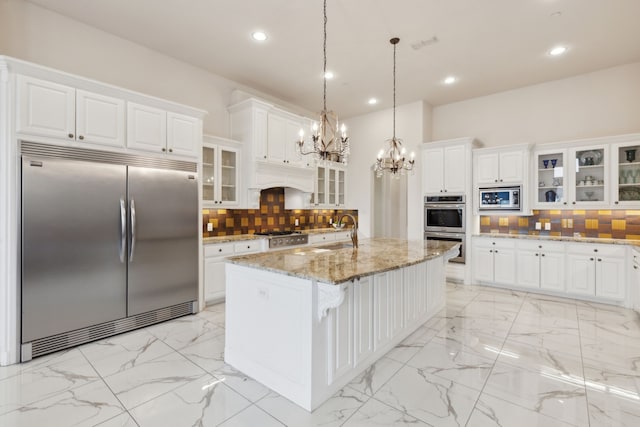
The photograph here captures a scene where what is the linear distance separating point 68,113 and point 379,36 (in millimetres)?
3386

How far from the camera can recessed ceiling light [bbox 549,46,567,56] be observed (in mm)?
3980

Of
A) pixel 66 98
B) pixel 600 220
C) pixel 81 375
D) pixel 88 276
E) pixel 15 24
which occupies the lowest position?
pixel 81 375

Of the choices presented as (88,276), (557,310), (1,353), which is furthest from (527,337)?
(1,353)

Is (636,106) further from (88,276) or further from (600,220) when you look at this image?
(88,276)

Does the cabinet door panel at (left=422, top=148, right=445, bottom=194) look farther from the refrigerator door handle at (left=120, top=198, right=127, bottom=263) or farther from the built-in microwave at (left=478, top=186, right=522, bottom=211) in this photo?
the refrigerator door handle at (left=120, top=198, right=127, bottom=263)

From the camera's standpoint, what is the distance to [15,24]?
304cm

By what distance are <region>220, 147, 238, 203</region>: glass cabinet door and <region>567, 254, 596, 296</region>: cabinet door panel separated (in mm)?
5028

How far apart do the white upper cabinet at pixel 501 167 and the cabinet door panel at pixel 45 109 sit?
556 cm

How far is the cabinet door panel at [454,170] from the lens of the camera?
5316 millimetres

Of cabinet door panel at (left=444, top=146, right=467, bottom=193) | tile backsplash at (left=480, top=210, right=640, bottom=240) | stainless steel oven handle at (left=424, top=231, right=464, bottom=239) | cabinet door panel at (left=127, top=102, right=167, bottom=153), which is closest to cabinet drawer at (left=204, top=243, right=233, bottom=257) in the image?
cabinet door panel at (left=127, top=102, right=167, bottom=153)

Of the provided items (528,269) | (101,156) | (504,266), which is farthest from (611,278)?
(101,156)

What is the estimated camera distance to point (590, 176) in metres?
4.54

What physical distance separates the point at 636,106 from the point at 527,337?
3888 millimetres

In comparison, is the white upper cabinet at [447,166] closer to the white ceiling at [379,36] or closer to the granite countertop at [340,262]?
the white ceiling at [379,36]
